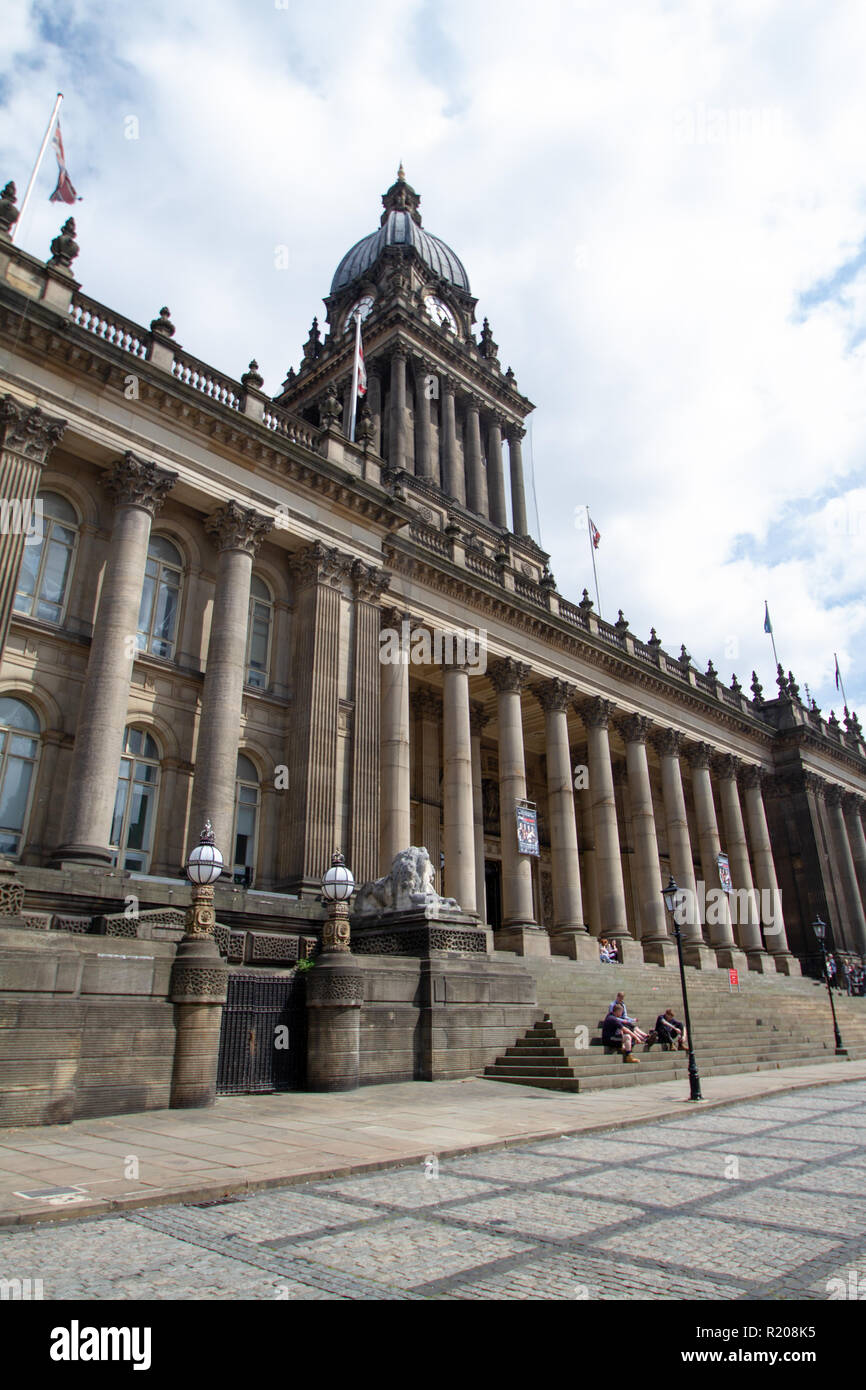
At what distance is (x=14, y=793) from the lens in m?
19.7

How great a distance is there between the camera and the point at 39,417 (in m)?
20.2

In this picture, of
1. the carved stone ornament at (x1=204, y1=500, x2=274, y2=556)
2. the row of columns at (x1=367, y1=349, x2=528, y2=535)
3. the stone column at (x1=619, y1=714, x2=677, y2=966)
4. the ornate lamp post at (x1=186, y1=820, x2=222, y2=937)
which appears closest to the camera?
the ornate lamp post at (x1=186, y1=820, x2=222, y2=937)

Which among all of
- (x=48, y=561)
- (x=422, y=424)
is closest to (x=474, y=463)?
(x=422, y=424)

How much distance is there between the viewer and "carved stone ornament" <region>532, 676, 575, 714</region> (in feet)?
116

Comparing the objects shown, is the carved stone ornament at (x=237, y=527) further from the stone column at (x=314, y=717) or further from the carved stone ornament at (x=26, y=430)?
the carved stone ornament at (x=26, y=430)

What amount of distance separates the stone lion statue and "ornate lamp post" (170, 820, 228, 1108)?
674cm

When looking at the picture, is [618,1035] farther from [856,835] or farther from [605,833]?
[856,835]

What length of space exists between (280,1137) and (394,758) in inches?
686

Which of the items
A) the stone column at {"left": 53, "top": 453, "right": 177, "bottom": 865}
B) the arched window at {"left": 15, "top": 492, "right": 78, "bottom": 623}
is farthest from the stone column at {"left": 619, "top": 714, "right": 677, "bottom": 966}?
the arched window at {"left": 15, "top": 492, "right": 78, "bottom": 623}

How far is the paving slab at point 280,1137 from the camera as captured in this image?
7.02 m

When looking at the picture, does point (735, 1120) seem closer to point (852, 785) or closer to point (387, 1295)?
point (387, 1295)

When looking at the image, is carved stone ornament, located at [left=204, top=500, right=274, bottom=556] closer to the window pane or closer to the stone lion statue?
the window pane

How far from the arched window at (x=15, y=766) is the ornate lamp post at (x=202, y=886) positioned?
8.42 m
